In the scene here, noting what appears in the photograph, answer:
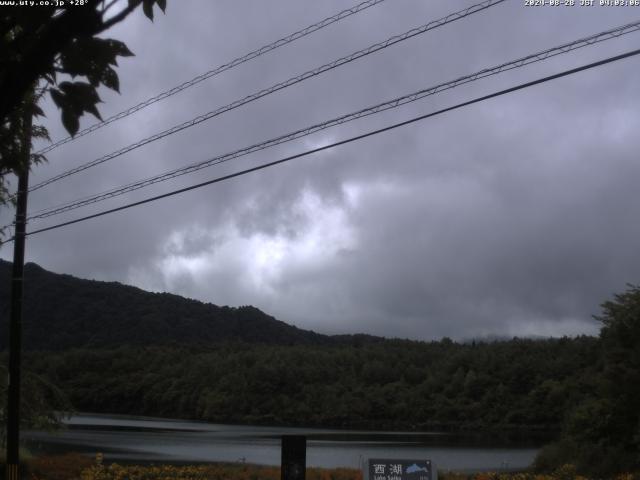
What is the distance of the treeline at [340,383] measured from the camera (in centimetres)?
7675

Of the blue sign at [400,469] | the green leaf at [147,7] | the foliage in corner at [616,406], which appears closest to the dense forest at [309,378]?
the foliage in corner at [616,406]

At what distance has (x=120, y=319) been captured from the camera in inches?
4887

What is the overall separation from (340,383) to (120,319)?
48.3 metres

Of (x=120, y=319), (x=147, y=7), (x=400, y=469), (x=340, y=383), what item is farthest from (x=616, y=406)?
(x=120, y=319)

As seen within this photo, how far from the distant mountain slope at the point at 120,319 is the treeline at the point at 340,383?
38.3 ft

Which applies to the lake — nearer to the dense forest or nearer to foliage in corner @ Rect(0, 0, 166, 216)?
the dense forest

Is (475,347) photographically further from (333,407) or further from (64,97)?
(64,97)

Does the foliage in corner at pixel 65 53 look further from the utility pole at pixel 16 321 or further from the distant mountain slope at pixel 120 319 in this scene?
the distant mountain slope at pixel 120 319

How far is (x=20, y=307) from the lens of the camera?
1631cm

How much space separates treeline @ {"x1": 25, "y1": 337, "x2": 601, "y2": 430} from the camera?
76750mm

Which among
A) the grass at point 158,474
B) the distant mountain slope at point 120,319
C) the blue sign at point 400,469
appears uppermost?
the distant mountain slope at point 120,319

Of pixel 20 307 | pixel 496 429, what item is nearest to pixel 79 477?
pixel 20 307

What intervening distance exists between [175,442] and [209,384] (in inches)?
1860

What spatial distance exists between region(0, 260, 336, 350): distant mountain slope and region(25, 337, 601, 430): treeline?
11.7 m
